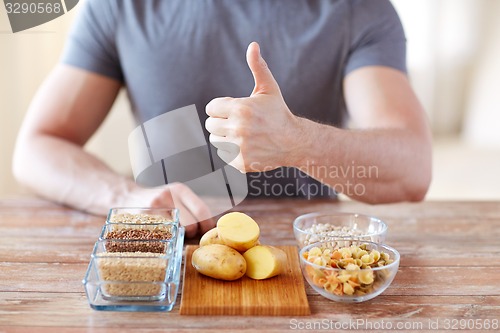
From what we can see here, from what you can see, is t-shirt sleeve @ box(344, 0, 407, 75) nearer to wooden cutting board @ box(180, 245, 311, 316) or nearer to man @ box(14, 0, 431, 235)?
man @ box(14, 0, 431, 235)

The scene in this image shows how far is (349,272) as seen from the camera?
1.02m

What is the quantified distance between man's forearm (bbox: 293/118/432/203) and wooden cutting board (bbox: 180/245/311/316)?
34 cm

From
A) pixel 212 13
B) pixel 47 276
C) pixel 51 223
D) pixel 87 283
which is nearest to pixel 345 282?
pixel 87 283

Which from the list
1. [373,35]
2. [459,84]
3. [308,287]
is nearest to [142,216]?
[308,287]

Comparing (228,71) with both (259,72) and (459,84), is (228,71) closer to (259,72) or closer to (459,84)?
(259,72)

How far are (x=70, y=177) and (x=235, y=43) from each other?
56 cm

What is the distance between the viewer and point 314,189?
1.83 m

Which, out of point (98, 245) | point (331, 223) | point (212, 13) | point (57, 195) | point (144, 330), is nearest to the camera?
point (144, 330)

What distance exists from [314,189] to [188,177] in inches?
13.6

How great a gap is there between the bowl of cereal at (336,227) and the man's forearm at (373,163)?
122 millimetres

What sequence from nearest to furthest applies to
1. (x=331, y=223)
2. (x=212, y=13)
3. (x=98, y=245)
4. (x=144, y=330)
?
1. (x=144, y=330)
2. (x=98, y=245)
3. (x=331, y=223)
4. (x=212, y=13)

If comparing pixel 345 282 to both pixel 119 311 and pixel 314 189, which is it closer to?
pixel 119 311

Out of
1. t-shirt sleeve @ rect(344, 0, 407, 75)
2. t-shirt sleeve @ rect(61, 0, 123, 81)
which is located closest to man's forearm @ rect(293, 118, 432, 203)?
t-shirt sleeve @ rect(344, 0, 407, 75)

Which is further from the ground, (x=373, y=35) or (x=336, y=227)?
(x=373, y=35)
